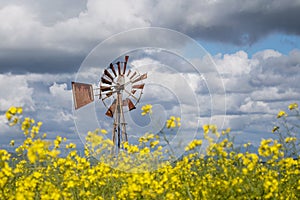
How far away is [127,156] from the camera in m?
10.4

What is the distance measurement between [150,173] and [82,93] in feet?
24.7

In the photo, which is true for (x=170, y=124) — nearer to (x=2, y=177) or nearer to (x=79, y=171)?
(x=2, y=177)

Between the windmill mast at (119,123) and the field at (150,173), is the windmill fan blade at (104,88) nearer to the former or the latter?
the windmill mast at (119,123)

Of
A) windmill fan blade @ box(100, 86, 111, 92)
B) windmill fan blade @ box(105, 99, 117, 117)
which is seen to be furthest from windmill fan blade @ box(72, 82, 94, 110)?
windmill fan blade @ box(100, 86, 111, 92)

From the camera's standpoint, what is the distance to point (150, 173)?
28.2ft

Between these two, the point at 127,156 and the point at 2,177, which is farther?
the point at 127,156

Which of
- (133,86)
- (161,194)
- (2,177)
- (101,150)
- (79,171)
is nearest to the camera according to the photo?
(2,177)

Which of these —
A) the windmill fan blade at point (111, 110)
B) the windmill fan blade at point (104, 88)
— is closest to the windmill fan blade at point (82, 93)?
the windmill fan blade at point (111, 110)

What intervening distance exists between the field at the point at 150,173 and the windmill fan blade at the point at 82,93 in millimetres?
4849

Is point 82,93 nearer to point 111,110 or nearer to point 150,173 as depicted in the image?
point 111,110

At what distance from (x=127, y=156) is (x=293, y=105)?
3.84 m

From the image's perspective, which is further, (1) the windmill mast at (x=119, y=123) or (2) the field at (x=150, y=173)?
(1) the windmill mast at (x=119, y=123)

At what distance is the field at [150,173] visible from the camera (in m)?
6.21

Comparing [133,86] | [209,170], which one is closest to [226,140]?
[209,170]
